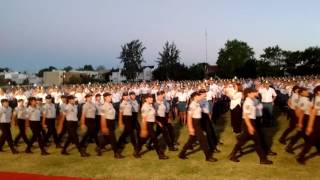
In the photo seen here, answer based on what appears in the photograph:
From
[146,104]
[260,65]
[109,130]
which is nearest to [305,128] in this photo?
[146,104]

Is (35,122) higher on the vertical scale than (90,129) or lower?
higher

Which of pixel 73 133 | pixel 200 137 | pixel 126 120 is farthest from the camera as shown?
pixel 126 120

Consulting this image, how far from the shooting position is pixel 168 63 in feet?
268

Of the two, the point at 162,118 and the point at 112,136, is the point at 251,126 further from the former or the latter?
the point at 112,136

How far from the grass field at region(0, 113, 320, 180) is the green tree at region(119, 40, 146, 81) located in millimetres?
72908

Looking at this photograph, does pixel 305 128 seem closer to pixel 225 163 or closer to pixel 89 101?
pixel 225 163

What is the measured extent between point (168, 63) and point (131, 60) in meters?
9.26

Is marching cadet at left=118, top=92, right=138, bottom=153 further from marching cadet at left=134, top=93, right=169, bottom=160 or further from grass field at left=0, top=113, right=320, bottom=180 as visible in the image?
marching cadet at left=134, top=93, right=169, bottom=160

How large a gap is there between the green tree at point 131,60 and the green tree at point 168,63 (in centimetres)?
665

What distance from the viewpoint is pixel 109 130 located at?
13859 mm

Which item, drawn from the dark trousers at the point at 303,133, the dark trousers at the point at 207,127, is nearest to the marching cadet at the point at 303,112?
the dark trousers at the point at 303,133

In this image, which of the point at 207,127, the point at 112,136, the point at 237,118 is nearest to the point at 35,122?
the point at 112,136

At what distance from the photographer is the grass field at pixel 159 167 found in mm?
11086

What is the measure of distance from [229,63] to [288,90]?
2880 inches
